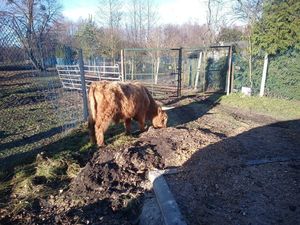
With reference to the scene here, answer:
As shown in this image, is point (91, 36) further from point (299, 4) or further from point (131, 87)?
point (131, 87)

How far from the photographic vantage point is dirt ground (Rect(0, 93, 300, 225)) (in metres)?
3.58

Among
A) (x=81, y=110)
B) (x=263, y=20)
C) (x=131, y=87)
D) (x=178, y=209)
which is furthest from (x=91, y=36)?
(x=178, y=209)

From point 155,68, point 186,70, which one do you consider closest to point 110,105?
point 155,68

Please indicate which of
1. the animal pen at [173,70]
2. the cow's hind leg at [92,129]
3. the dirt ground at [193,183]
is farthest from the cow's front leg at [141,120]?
the animal pen at [173,70]

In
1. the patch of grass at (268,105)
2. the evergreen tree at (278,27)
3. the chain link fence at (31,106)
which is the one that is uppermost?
the evergreen tree at (278,27)

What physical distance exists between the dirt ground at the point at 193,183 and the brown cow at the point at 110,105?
0.55m

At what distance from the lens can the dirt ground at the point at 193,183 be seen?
11.7 feet

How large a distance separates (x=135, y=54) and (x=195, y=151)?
11.6m

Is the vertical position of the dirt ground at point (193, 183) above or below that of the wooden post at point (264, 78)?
below

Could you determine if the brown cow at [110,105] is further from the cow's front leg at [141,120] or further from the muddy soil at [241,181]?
the muddy soil at [241,181]

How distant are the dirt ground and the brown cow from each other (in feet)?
1.80

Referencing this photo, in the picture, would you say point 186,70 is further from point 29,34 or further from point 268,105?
point 29,34

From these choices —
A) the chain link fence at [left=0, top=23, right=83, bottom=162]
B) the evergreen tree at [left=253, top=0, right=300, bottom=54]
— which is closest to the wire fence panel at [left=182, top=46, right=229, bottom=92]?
the evergreen tree at [left=253, top=0, right=300, bottom=54]

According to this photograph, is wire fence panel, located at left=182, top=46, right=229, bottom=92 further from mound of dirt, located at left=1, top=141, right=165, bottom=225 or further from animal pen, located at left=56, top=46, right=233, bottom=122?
mound of dirt, located at left=1, top=141, right=165, bottom=225
